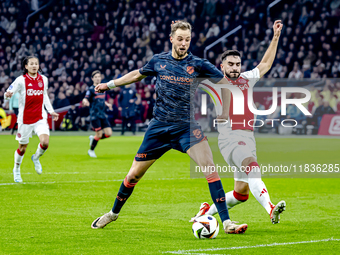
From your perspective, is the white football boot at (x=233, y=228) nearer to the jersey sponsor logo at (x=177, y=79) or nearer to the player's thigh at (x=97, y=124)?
the jersey sponsor logo at (x=177, y=79)

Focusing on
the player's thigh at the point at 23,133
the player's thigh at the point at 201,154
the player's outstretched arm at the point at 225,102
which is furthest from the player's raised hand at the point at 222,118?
the player's thigh at the point at 23,133

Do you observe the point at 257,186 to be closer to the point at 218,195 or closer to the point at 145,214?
the point at 218,195

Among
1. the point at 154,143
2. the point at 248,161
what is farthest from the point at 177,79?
the point at 248,161

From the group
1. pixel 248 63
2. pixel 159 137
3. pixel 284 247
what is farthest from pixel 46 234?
pixel 248 63

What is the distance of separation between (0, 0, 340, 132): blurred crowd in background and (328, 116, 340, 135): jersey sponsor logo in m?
0.69

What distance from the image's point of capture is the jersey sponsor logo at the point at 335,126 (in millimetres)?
21594

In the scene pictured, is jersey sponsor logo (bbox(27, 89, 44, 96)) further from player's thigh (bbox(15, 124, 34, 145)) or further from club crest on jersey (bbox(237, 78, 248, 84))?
club crest on jersey (bbox(237, 78, 248, 84))

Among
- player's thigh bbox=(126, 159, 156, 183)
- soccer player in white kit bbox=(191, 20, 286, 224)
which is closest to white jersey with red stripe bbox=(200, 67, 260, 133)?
soccer player in white kit bbox=(191, 20, 286, 224)

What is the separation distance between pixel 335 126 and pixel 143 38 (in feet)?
36.3

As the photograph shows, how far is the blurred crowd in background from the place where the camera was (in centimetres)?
2375

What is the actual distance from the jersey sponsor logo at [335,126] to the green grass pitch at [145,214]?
36.7 feet

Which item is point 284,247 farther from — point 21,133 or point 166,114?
Result: point 21,133

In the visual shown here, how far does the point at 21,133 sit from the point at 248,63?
16.1 m

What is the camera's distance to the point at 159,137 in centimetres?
559
